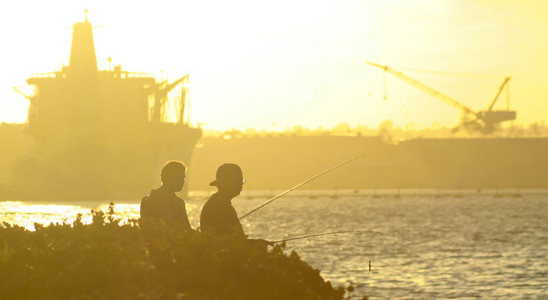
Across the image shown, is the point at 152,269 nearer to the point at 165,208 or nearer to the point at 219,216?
the point at 219,216

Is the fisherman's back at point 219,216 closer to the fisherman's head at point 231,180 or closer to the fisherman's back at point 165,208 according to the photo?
the fisherman's head at point 231,180

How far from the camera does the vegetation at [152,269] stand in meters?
7.68

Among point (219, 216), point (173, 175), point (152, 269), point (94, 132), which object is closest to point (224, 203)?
point (219, 216)

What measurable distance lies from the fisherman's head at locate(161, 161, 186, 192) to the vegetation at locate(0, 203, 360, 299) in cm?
86

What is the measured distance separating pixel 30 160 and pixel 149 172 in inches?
703

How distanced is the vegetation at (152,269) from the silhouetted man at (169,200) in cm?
78

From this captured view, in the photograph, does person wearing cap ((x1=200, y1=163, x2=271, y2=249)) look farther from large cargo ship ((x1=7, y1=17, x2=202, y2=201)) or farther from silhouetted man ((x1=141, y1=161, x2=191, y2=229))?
large cargo ship ((x1=7, y1=17, x2=202, y2=201))

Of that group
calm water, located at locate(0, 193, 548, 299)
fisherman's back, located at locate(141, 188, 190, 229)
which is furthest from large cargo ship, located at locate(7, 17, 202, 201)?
fisherman's back, located at locate(141, 188, 190, 229)

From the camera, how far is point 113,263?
7918mm

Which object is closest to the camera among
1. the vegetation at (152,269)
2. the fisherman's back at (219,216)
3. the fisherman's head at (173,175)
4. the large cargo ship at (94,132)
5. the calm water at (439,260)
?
the vegetation at (152,269)

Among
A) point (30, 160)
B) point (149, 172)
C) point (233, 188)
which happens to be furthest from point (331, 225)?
point (233, 188)

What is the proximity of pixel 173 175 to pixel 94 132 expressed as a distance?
13396 cm

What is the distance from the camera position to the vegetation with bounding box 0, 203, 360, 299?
7684mm

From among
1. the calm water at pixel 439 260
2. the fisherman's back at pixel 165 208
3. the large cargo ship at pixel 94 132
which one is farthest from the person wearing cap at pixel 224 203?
the large cargo ship at pixel 94 132
